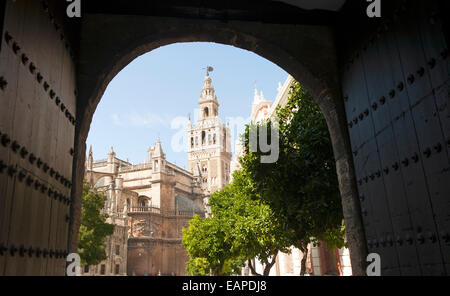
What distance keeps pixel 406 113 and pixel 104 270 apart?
4160cm

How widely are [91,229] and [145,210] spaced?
83.4 ft

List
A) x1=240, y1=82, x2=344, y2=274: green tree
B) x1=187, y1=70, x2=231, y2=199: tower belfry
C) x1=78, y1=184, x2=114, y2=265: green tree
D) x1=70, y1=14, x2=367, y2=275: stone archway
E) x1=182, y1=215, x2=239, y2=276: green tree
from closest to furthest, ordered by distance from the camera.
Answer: x1=70, y1=14, x2=367, y2=275: stone archway < x1=240, y1=82, x2=344, y2=274: green tree < x1=182, y1=215, x2=239, y2=276: green tree < x1=78, y1=184, x2=114, y2=265: green tree < x1=187, y1=70, x2=231, y2=199: tower belfry

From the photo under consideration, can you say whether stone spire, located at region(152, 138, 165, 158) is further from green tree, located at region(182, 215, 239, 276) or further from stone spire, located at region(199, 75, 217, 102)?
stone spire, located at region(199, 75, 217, 102)

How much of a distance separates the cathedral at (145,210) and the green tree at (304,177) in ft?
110

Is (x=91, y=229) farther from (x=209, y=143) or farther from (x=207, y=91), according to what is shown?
(x=207, y=91)

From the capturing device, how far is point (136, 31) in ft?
15.9

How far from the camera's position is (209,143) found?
88125mm

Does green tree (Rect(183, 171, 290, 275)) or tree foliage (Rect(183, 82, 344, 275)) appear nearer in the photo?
tree foliage (Rect(183, 82, 344, 275))

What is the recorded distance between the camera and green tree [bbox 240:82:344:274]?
8.03 metres

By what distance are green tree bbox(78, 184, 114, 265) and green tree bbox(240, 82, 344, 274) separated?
17793mm

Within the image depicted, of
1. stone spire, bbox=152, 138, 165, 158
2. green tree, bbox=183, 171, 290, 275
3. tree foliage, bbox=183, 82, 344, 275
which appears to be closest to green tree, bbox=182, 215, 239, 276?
green tree, bbox=183, 171, 290, 275

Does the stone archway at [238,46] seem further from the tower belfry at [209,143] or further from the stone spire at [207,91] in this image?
the stone spire at [207,91]

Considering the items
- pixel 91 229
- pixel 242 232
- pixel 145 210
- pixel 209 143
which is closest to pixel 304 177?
pixel 242 232
